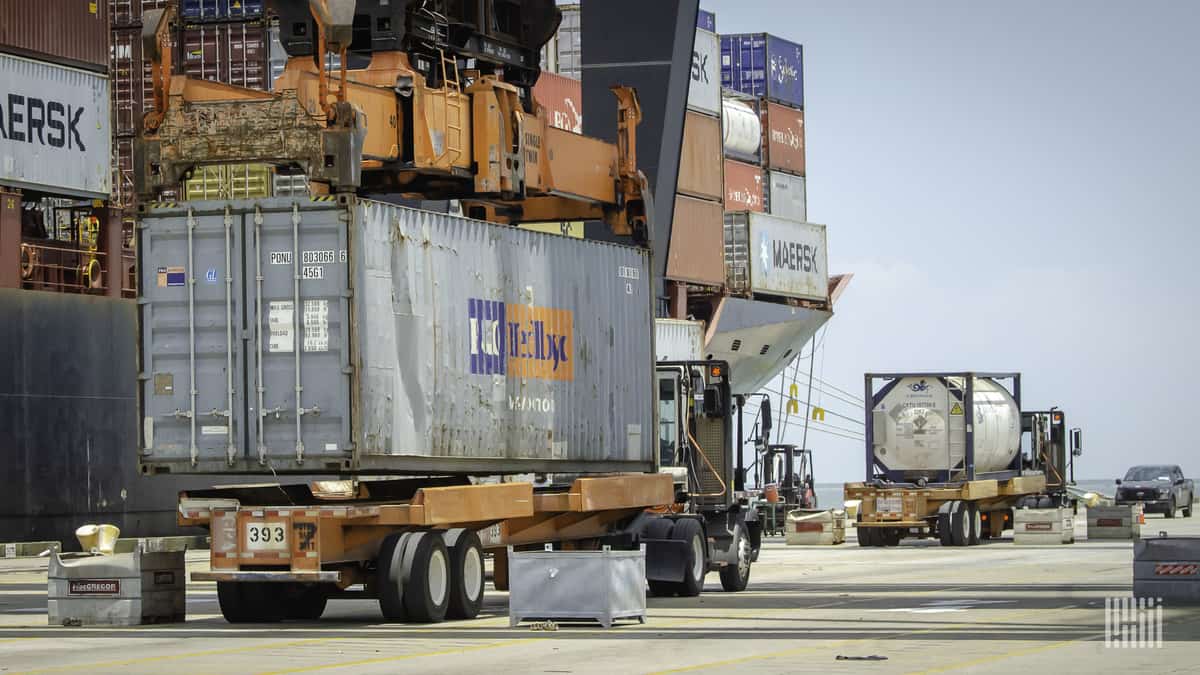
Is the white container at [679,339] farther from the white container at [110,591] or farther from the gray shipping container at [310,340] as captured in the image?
the white container at [110,591]

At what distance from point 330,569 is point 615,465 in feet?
18.5

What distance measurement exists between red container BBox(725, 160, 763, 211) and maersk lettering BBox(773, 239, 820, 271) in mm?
2106

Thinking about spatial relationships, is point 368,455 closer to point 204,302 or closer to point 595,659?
point 204,302

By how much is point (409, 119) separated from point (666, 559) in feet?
20.4

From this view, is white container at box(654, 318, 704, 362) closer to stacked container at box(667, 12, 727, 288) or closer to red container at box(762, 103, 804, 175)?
stacked container at box(667, 12, 727, 288)

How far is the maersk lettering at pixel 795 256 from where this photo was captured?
75062 mm

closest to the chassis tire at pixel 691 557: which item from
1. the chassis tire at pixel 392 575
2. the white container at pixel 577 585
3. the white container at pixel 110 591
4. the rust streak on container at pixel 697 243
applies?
the white container at pixel 577 585

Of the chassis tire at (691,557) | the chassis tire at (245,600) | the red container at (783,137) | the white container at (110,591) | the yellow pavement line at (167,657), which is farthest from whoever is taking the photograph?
the red container at (783,137)

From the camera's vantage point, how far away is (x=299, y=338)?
64.6ft

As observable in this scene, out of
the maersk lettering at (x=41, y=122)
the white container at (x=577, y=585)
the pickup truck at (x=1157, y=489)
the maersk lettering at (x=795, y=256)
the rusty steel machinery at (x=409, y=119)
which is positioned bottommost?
the pickup truck at (x=1157, y=489)

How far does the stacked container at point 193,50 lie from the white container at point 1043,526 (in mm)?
24729

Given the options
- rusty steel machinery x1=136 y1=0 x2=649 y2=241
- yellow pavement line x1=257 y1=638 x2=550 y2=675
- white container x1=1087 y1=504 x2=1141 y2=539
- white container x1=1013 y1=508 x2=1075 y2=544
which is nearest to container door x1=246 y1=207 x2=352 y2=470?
rusty steel machinery x1=136 y1=0 x2=649 y2=241

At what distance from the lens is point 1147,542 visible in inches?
854

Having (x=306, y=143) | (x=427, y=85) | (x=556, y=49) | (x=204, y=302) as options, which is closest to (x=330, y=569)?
(x=204, y=302)
